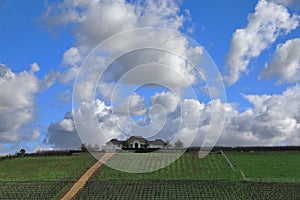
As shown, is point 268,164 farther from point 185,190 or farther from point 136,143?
point 136,143

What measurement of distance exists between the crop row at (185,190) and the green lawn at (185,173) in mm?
3033

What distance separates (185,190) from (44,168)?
2187 centimetres

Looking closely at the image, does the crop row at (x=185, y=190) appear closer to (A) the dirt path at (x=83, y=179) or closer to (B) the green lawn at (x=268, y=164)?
(A) the dirt path at (x=83, y=179)

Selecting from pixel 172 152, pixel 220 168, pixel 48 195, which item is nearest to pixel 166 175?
pixel 220 168

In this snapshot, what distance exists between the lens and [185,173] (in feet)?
186

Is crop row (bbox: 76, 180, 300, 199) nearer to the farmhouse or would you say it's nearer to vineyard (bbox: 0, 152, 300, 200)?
vineyard (bbox: 0, 152, 300, 200)

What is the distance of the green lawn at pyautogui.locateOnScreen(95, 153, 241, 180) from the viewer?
53844 mm

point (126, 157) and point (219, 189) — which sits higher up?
point (126, 157)

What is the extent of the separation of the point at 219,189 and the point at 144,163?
60.0ft

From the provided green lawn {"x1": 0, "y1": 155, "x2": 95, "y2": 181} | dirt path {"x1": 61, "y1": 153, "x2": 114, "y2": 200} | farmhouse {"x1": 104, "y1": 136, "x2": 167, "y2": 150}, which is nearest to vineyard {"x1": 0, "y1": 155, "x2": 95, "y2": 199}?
green lawn {"x1": 0, "y1": 155, "x2": 95, "y2": 181}

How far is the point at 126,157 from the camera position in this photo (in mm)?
70438

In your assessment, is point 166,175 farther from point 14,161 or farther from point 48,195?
point 14,161

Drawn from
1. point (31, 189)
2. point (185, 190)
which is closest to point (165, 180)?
point (185, 190)

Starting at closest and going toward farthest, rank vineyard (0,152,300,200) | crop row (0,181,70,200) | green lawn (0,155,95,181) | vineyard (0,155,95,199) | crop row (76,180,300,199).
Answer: crop row (76,180,300,199)
crop row (0,181,70,200)
vineyard (0,152,300,200)
vineyard (0,155,95,199)
green lawn (0,155,95,181)
